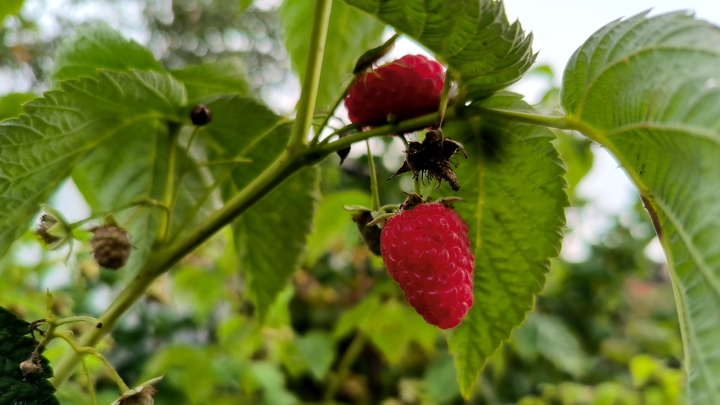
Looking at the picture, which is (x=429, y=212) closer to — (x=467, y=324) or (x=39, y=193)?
(x=467, y=324)

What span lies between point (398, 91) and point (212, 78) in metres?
0.23

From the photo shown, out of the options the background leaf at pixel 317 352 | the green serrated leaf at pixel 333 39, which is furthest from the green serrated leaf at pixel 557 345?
the green serrated leaf at pixel 333 39

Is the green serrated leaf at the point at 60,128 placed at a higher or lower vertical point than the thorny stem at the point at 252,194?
higher

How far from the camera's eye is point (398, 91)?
0.37 meters

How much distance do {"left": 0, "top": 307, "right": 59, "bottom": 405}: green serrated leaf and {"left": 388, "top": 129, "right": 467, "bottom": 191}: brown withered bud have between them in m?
0.21

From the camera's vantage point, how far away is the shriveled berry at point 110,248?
0.39 m

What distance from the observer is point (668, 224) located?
0.93 feet

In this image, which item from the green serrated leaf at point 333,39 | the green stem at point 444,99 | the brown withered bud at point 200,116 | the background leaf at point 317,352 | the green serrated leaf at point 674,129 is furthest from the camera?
the background leaf at point 317,352

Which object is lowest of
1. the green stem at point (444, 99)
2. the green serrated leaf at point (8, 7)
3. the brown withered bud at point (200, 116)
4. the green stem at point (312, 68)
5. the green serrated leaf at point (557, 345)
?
the green serrated leaf at point (557, 345)

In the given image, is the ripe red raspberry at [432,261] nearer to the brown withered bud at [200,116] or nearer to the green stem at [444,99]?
the green stem at [444,99]

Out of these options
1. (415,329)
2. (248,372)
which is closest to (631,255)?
(415,329)

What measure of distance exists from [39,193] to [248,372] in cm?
96

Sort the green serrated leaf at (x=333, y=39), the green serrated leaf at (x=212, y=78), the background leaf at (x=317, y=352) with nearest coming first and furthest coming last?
the green serrated leaf at (x=212, y=78)
the green serrated leaf at (x=333, y=39)
the background leaf at (x=317, y=352)

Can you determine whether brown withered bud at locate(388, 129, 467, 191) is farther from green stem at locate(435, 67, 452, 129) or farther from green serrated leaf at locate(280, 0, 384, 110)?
green serrated leaf at locate(280, 0, 384, 110)
